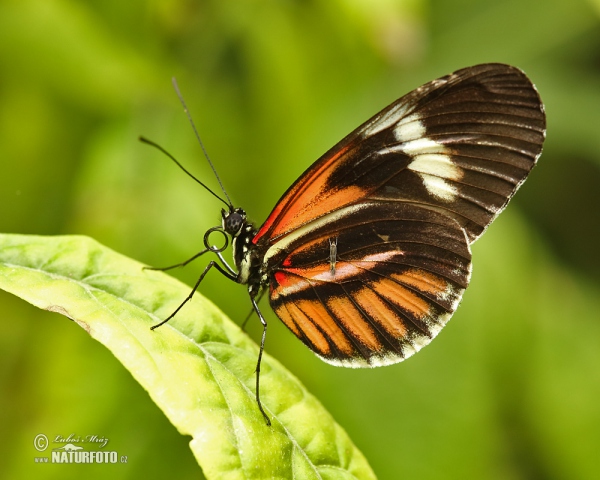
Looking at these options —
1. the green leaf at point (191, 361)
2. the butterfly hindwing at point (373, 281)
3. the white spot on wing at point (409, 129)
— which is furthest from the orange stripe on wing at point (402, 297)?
Answer: the green leaf at point (191, 361)

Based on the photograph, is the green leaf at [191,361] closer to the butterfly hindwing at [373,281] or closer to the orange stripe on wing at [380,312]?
the butterfly hindwing at [373,281]

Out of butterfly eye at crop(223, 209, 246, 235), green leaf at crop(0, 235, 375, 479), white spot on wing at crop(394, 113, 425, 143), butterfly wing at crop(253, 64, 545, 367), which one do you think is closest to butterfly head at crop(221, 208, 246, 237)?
butterfly eye at crop(223, 209, 246, 235)

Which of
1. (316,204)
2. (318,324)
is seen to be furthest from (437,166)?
(318,324)

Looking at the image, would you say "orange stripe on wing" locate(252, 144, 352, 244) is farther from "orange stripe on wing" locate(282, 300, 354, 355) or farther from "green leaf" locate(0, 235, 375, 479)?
"green leaf" locate(0, 235, 375, 479)

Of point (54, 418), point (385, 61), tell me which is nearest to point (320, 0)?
Answer: point (385, 61)

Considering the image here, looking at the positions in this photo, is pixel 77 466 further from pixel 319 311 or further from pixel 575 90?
pixel 575 90

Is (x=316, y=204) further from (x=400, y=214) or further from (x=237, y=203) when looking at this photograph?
(x=237, y=203)
